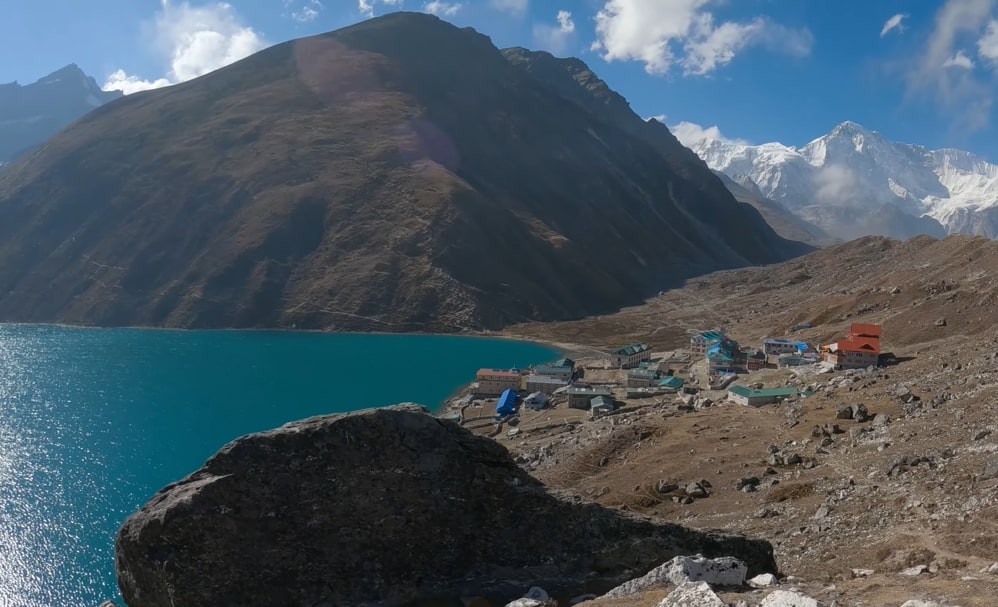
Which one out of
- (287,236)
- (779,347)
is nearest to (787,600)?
(779,347)

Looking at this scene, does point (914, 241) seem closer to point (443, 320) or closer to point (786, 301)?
point (786, 301)

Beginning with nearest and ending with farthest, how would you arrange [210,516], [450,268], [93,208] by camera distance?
1. [210,516]
2. [450,268]
3. [93,208]

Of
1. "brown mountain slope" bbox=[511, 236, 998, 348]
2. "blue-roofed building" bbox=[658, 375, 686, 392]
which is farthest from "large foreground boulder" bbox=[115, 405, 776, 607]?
"brown mountain slope" bbox=[511, 236, 998, 348]

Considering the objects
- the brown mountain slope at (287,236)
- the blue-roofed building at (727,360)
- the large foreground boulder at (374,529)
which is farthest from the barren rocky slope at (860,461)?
the brown mountain slope at (287,236)

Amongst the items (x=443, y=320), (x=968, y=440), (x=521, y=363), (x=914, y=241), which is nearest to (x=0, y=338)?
(x=443, y=320)

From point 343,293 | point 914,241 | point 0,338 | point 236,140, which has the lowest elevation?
point 0,338

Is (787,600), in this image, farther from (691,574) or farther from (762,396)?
(762,396)

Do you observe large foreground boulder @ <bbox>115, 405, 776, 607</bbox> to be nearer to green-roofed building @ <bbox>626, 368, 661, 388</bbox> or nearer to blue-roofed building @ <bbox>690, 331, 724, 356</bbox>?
green-roofed building @ <bbox>626, 368, 661, 388</bbox>
